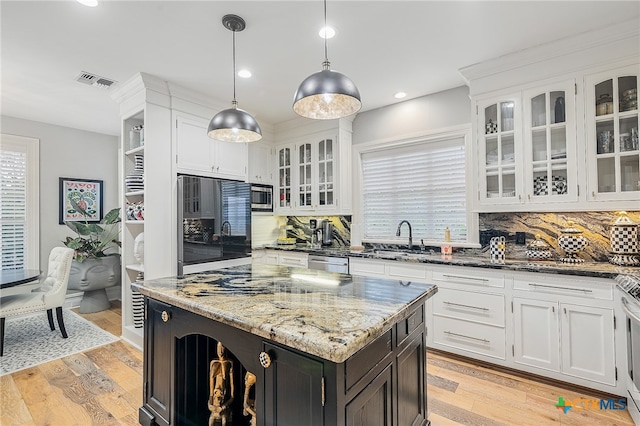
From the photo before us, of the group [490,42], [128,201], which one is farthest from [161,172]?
[490,42]

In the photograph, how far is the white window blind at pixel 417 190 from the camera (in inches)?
140

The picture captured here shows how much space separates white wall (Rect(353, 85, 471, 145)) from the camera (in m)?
3.45

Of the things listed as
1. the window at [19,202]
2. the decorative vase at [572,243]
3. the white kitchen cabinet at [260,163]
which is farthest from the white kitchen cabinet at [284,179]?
the window at [19,202]

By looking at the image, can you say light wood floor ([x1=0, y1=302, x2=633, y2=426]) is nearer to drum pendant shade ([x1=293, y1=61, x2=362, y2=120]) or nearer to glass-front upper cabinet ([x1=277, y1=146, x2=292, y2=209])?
drum pendant shade ([x1=293, y1=61, x2=362, y2=120])

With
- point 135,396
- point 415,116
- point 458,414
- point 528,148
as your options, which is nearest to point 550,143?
point 528,148

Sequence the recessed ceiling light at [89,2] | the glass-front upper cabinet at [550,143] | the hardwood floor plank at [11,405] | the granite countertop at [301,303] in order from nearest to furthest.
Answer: the granite countertop at [301,303], the recessed ceiling light at [89,2], the hardwood floor plank at [11,405], the glass-front upper cabinet at [550,143]

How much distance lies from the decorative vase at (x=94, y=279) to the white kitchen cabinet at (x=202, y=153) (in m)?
2.27

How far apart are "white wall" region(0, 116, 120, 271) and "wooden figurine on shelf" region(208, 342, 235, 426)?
422 cm

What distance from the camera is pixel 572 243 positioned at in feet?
8.79

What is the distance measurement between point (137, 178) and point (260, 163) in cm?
173

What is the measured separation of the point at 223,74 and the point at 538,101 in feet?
9.59

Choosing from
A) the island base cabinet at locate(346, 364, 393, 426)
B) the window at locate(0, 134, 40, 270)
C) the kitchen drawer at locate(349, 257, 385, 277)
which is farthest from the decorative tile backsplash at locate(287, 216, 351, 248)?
the window at locate(0, 134, 40, 270)

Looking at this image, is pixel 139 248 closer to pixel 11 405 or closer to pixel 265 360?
pixel 11 405

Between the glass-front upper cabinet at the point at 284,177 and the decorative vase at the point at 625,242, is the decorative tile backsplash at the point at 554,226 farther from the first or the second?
the glass-front upper cabinet at the point at 284,177
